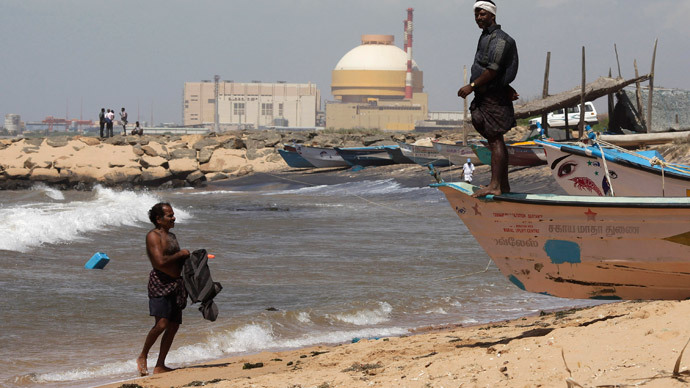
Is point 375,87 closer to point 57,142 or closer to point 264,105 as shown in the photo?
point 264,105

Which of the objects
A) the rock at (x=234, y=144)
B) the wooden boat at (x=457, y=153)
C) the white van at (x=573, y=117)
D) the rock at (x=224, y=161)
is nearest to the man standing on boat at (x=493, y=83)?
the wooden boat at (x=457, y=153)

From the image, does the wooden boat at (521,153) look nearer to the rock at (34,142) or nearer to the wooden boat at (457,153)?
the wooden boat at (457,153)

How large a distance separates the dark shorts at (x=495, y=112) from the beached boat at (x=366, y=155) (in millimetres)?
31908

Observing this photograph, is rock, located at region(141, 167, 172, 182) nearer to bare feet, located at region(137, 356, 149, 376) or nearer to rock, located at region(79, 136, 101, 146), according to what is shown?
rock, located at region(79, 136, 101, 146)

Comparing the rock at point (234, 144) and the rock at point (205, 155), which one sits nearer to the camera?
the rock at point (205, 155)

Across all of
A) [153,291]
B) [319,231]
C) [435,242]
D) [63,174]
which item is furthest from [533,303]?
[63,174]

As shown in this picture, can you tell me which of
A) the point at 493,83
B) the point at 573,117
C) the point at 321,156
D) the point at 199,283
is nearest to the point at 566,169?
the point at 493,83

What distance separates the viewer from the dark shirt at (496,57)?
603 cm

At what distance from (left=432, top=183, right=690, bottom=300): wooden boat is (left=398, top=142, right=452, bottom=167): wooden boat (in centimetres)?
2705

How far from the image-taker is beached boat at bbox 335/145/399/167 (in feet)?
127

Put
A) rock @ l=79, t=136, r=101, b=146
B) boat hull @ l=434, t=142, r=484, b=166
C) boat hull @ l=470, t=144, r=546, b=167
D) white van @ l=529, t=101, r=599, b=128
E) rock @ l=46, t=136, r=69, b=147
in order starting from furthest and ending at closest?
rock @ l=46, t=136, r=69, b=147 < rock @ l=79, t=136, r=101, b=146 < white van @ l=529, t=101, r=599, b=128 < boat hull @ l=434, t=142, r=484, b=166 < boat hull @ l=470, t=144, r=546, b=167

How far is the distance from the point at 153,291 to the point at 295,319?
2978 mm

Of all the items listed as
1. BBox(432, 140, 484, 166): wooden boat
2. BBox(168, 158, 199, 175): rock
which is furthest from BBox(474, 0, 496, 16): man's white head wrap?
BBox(168, 158, 199, 175): rock

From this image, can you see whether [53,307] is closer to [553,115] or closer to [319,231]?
[319,231]
